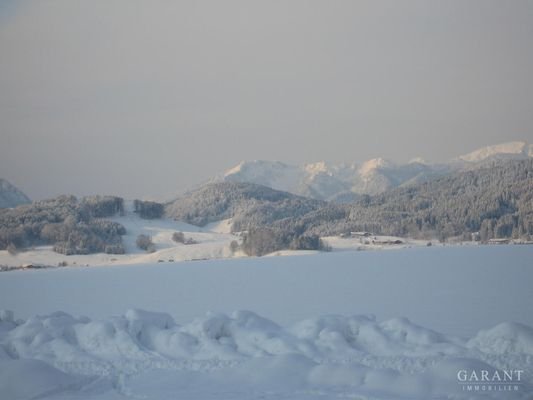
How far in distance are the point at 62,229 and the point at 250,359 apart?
416 feet

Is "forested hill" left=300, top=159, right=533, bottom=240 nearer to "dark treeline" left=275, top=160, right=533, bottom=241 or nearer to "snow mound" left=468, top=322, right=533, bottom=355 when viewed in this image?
"dark treeline" left=275, top=160, right=533, bottom=241

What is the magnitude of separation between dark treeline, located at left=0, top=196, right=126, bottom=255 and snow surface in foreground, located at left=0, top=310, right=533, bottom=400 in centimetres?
11592

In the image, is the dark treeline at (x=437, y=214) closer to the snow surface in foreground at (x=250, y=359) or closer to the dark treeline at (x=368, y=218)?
the dark treeline at (x=368, y=218)

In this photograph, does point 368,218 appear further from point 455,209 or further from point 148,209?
point 148,209

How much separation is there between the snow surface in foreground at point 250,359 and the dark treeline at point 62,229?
380 ft

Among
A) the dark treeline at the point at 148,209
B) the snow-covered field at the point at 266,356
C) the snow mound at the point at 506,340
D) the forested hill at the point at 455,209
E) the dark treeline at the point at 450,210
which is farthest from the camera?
the dark treeline at the point at 148,209

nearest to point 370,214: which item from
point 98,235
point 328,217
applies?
point 328,217

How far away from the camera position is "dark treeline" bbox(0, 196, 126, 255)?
130375 millimetres

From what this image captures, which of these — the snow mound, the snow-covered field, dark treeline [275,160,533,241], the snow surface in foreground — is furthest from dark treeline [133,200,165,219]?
the snow mound

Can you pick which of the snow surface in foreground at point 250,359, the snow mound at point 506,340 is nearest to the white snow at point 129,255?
Answer: the snow surface in foreground at point 250,359

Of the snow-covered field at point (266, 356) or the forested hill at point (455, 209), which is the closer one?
the snow-covered field at point (266, 356)

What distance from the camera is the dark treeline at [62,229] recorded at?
13038 cm

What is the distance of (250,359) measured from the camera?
1411cm

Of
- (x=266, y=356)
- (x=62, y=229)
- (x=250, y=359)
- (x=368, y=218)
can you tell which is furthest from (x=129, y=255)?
(x=250, y=359)
